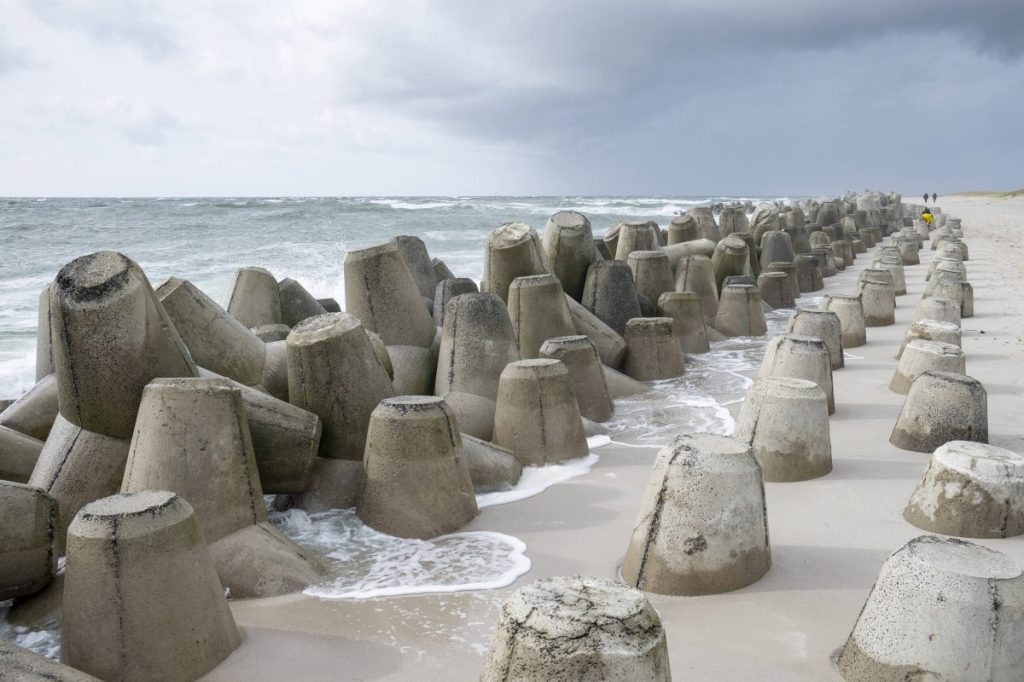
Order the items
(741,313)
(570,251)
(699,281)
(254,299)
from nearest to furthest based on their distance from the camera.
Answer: (254,299) < (570,251) < (741,313) < (699,281)

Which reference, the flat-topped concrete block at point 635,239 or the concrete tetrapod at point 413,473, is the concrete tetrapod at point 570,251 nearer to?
the flat-topped concrete block at point 635,239

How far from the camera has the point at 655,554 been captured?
3.36 metres

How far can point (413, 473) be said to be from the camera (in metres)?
4.13

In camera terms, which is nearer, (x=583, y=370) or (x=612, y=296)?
(x=583, y=370)

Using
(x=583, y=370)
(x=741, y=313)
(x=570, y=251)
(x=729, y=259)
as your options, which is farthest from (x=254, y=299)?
(x=729, y=259)

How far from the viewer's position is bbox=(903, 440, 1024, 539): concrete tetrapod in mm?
3615

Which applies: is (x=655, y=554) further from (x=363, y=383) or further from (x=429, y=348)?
(x=429, y=348)

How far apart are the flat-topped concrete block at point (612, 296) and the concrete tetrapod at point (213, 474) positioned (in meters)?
4.55

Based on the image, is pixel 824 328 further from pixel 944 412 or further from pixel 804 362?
pixel 944 412

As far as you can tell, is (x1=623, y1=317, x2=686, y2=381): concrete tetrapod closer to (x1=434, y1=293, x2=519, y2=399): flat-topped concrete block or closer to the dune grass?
(x1=434, y1=293, x2=519, y2=399): flat-topped concrete block

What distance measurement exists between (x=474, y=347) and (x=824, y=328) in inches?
137

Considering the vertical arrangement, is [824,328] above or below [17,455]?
above

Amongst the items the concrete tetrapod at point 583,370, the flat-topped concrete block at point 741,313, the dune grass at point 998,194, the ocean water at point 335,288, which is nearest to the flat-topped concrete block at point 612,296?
the ocean water at point 335,288

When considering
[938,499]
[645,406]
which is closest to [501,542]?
[938,499]
